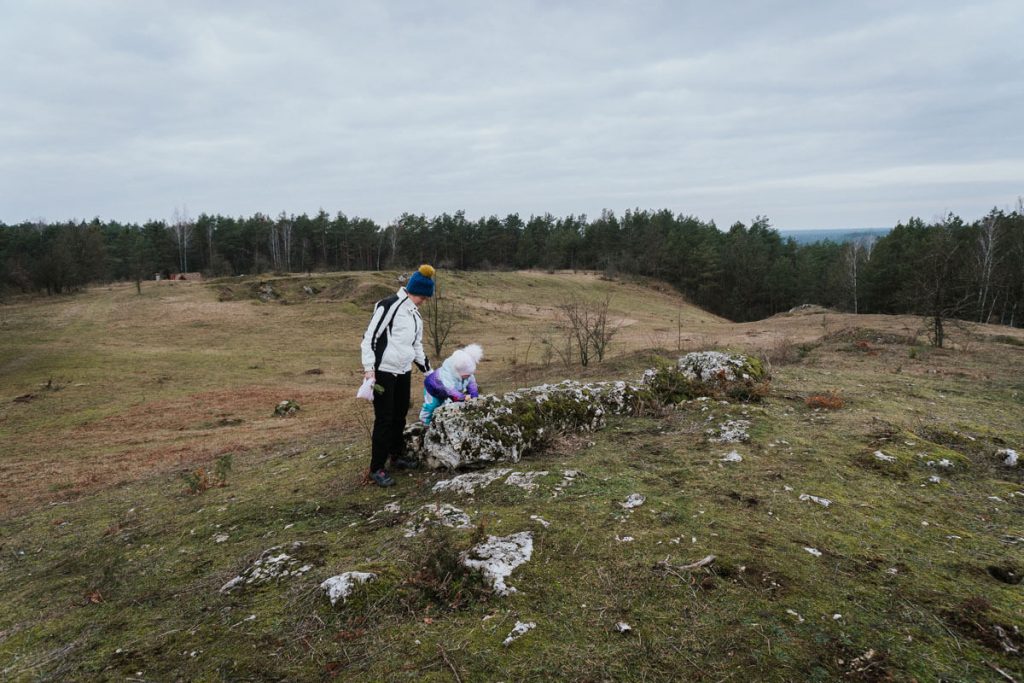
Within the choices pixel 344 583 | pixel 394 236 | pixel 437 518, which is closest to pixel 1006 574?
pixel 437 518

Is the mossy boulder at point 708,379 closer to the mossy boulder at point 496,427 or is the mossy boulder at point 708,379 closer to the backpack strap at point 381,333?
the mossy boulder at point 496,427

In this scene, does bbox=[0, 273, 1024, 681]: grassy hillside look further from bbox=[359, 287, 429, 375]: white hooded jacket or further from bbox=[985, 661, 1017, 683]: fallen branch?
bbox=[359, 287, 429, 375]: white hooded jacket

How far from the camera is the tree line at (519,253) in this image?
49.8 meters

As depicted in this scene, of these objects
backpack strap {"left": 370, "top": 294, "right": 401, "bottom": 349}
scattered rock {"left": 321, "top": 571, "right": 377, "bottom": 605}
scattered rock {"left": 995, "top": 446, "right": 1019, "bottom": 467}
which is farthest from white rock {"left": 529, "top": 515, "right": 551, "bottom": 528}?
scattered rock {"left": 995, "top": 446, "right": 1019, "bottom": 467}

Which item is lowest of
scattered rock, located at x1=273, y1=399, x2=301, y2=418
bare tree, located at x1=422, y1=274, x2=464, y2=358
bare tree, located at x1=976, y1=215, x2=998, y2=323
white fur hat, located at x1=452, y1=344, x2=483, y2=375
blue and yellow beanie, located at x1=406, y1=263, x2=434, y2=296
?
scattered rock, located at x1=273, y1=399, x2=301, y2=418

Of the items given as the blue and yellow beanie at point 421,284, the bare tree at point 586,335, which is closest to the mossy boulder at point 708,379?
the blue and yellow beanie at point 421,284

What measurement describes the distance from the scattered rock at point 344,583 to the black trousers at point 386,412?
223 cm

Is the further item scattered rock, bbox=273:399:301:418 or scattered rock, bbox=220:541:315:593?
scattered rock, bbox=273:399:301:418

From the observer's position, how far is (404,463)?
5.49 meters

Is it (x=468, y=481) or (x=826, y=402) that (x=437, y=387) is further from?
(x=826, y=402)

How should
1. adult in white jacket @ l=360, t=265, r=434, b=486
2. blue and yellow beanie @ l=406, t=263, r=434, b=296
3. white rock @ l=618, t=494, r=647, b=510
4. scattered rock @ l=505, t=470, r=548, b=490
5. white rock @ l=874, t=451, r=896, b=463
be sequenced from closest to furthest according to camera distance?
1. white rock @ l=618, t=494, r=647, b=510
2. scattered rock @ l=505, t=470, r=548, b=490
3. white rock @ l=874, t=451, r=896, b=463
4. adult in white jacket @ l=360, t=265, r=434, b=486
5. blue and yellow beanie @ l=406, t=263, r=434, b=296

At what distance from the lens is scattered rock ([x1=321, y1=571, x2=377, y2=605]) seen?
116 inches

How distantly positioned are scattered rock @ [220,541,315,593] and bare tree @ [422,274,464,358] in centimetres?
1023

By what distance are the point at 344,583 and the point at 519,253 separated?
77006 millimetres
